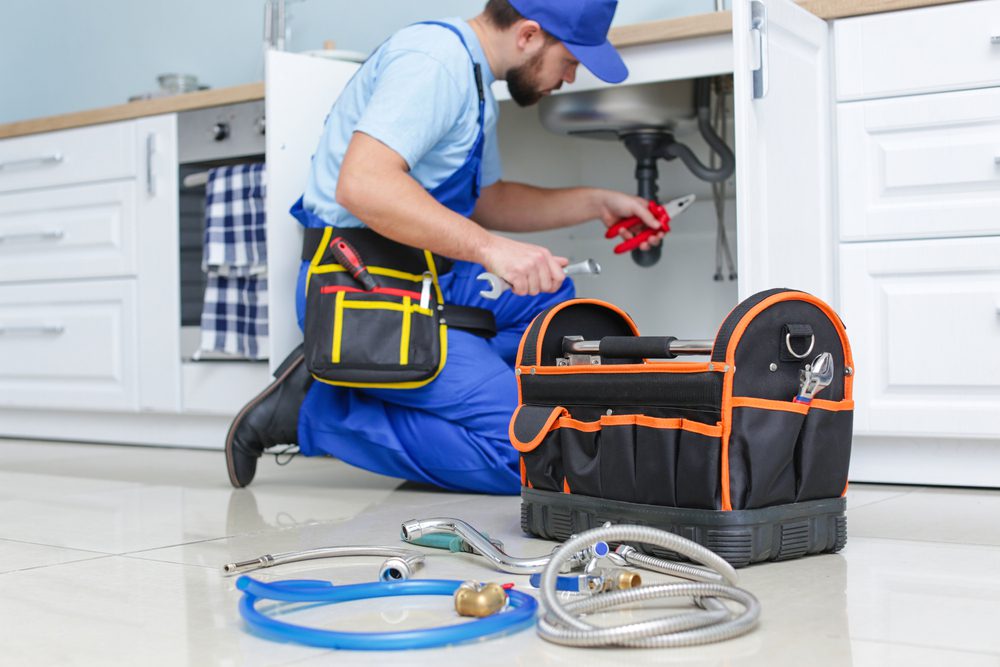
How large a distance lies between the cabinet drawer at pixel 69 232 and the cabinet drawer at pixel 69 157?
27 millimetres

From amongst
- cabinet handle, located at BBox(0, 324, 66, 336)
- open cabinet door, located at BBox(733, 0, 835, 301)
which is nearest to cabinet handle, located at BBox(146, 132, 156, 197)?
cabinet handle, located at BBox(0, 324, 66, 336)

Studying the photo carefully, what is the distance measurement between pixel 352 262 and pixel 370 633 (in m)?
1.04

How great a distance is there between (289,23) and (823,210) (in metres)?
1.85

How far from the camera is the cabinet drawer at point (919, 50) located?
1.82m

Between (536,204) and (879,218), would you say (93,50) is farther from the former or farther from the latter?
(879,218)

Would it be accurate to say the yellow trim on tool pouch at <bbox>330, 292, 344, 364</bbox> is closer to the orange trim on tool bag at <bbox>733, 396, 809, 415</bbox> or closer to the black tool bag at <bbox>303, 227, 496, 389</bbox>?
the black tool bag at <bbox>303, 227, 496, 389</bbox>

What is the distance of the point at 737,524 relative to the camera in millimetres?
1195

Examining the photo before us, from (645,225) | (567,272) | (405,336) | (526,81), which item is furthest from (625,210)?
(405,336)

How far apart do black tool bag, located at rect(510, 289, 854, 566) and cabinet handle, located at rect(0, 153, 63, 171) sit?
6.41ft

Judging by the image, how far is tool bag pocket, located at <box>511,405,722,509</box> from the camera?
3.97ft

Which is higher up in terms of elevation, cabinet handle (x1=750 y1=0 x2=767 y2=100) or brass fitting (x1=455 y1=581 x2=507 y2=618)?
cabinet handle (x1=750 y1=0 x2=767 y2=100)

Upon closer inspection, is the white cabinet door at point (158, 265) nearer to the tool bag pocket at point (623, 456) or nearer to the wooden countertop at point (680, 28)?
the wooden countertop at point (680, 28)

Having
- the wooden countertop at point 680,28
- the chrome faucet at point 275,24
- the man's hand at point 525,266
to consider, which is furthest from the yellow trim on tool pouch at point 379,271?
the chrome faucet at point 275,24

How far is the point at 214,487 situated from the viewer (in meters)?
2.04
